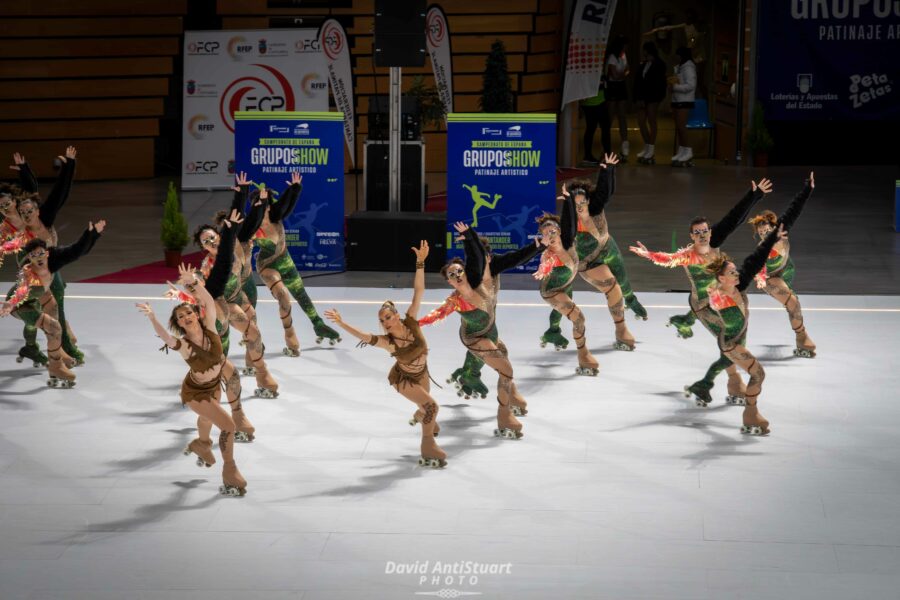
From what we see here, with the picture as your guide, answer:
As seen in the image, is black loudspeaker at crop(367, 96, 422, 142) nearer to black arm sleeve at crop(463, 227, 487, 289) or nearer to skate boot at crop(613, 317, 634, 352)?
skate boot at crop(613, 317, 634, 352)

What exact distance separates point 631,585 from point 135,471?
12.0 ft

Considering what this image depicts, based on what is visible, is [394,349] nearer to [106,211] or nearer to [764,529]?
[764,529]

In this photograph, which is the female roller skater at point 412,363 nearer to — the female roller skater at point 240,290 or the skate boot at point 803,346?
the female roller skater at point 240,290

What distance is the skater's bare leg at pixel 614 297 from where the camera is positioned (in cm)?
1265

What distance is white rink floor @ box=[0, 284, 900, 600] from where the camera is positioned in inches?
307

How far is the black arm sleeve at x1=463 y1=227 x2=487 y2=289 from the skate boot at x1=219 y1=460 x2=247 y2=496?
2206mm

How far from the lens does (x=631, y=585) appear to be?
7656 millimetres

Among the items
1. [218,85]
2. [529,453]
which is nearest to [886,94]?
[218,85]

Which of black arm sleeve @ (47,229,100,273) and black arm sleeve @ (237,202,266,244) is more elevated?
black arm sleeve @ (237,202,266,244)

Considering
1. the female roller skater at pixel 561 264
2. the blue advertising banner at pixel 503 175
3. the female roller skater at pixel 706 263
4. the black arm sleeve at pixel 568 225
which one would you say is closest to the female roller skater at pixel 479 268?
the female roller skater at pixel 561 264

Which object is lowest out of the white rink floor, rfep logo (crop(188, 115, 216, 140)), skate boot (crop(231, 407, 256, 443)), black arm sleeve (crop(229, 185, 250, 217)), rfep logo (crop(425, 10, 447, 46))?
the white rink floor

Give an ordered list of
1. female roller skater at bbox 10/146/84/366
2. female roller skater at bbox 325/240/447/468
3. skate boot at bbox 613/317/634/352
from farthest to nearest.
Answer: skate boot at bbox 613/317/634/352
female roller skater at bbox 10/146/84/366
female roller skater at bbox 325/240/447/468

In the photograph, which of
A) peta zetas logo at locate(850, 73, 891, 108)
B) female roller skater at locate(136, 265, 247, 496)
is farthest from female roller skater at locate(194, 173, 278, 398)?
peta zetas logo at locate(850, 73, 891, 108)

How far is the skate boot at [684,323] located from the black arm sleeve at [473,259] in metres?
2.89
